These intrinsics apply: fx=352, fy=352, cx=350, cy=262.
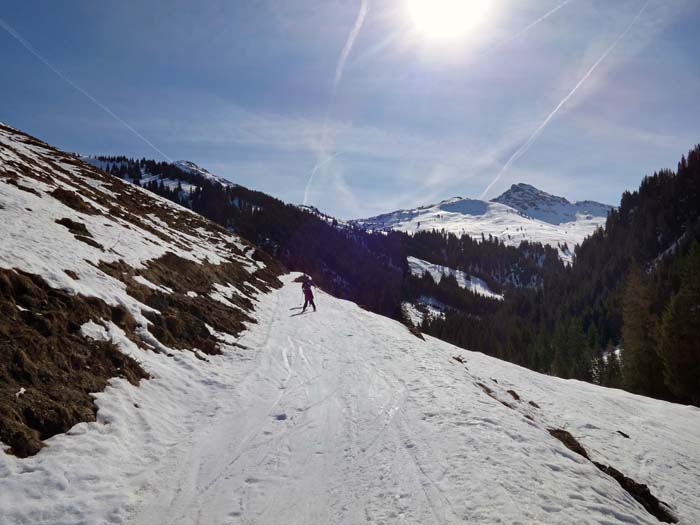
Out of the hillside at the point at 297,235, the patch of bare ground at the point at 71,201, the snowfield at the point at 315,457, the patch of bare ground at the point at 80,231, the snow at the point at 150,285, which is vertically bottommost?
the snowfield at the point at 315,457

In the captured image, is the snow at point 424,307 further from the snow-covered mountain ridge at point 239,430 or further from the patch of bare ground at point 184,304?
the snow-covered mountain ridge at point 239,430

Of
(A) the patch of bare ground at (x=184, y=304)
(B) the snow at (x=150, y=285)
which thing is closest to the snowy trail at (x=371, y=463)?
(A) the patch of bare ground at (x=184, y=304)

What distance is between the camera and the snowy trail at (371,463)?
5.76m

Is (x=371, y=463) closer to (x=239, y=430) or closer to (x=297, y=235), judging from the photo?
(x=239, y=430)

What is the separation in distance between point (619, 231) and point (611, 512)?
209426mm

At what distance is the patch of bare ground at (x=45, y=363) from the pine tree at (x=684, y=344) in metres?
45.7

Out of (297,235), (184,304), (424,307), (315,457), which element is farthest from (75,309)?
(424,307)

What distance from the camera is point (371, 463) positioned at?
717cm

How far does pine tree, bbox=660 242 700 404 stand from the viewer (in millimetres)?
33906

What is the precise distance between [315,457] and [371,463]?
1.19 m

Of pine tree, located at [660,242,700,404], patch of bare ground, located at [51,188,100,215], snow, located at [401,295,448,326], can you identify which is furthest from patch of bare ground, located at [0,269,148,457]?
snow, located at [401,295,448,326]

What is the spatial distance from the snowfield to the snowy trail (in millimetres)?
34

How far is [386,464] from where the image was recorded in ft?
23.4

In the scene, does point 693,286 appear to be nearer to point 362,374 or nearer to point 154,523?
point 362,374
